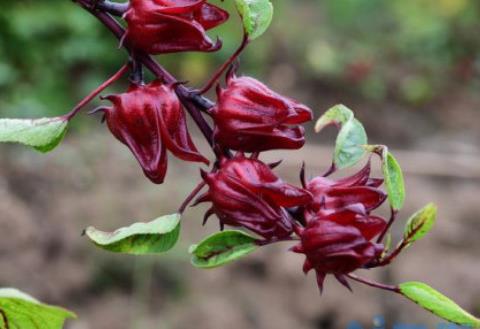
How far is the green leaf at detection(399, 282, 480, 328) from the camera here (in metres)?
0.70

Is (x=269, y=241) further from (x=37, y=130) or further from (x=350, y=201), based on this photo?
(x=37, y=130)

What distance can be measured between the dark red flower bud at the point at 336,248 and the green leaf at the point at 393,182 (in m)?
0.07

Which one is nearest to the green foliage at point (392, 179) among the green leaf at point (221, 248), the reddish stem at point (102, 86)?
the green leaf at point (221, 248)

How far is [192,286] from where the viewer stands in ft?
9.66

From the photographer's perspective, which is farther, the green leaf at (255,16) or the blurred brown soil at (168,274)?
the blurred brown soil at (168,274)

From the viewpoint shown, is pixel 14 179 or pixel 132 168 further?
pixel 132 168

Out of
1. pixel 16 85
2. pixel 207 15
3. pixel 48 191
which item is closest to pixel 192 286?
pixel 48 191

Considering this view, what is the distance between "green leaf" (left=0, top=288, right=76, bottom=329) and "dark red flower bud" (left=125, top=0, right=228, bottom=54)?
25 cm

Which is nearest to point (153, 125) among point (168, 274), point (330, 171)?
point (330, 171)

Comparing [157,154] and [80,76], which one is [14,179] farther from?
[157,154]

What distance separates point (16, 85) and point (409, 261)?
191cm

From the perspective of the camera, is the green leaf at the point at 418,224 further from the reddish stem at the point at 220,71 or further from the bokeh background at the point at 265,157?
the bokeh background at the point at 265,157

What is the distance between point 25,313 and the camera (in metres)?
0.80

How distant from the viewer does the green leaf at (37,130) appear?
75 centimetres
